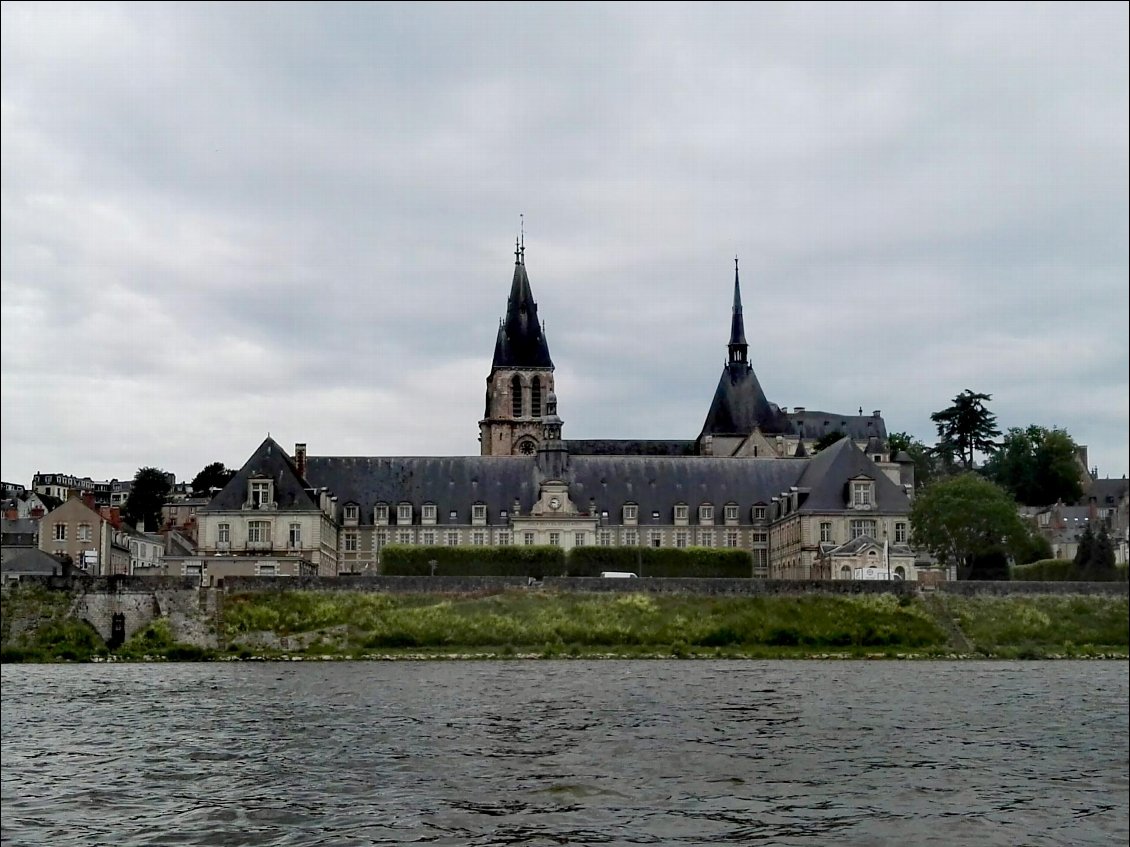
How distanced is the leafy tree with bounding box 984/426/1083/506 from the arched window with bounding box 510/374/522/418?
40004mm

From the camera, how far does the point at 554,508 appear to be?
282 feet

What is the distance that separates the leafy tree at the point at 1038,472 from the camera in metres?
121

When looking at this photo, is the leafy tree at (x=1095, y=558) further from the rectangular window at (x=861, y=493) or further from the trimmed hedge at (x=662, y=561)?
the trimmed hedge at (x=662, y=561)

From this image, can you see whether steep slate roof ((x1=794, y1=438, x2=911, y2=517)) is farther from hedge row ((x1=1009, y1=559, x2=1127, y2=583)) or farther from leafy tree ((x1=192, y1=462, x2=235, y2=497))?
leafy tree ((x1=192, y1=462, x2=235, y2=497))

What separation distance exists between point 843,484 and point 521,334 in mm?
39786

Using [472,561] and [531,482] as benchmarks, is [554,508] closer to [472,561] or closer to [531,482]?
[531,482]

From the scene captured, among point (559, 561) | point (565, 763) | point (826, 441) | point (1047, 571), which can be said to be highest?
point (826, 441)

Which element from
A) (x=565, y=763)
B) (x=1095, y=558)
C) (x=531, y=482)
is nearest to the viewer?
(x=565, y=763)

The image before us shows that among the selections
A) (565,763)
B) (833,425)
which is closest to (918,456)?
(833,425)

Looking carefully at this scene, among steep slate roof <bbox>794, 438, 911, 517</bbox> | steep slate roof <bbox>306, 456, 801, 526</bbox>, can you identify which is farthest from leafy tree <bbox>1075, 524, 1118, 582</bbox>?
steep slate roof <bbox>306, 456, 801, 526</bbox>

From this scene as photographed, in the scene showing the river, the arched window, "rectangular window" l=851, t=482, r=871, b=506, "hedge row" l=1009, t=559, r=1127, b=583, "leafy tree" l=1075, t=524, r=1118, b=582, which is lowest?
the river

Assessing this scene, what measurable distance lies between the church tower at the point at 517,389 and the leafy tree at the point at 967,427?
1379 inches

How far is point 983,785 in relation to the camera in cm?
2122

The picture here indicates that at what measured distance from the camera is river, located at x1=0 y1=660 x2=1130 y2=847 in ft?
58.3
